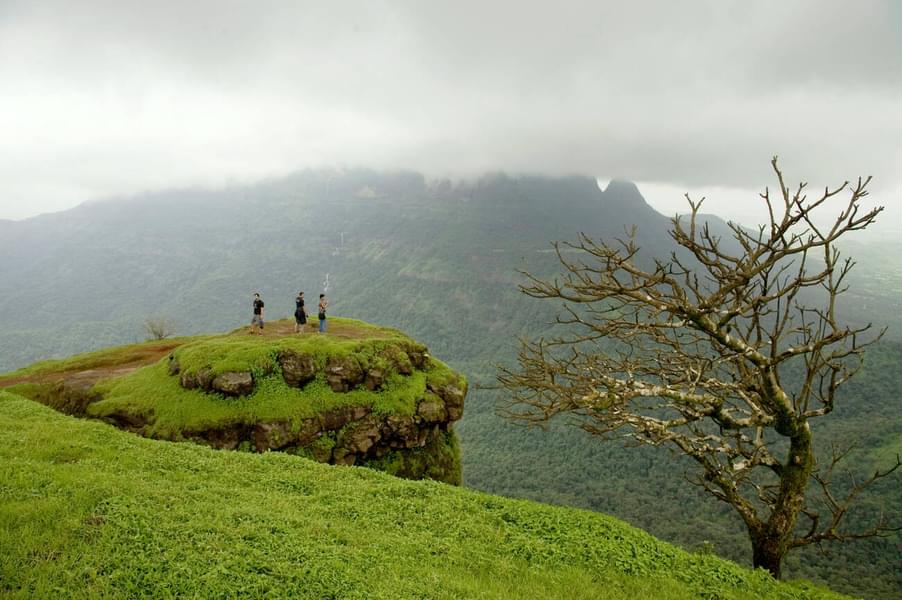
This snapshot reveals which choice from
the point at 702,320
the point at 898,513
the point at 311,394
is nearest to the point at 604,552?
the point at 702,320

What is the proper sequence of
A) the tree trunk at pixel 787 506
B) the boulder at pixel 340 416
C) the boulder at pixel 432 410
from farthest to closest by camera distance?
the boulder at pixel 432 410, the boulder at pixel 340 416, the tree trunk at pixel 787 506

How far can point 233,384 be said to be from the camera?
2339 centimetres

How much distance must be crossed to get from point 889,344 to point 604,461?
110047 mm

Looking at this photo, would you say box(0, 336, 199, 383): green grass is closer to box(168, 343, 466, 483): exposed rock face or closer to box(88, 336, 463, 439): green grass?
box(88, 336, 463, 439): green grass

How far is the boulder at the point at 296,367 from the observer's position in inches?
980

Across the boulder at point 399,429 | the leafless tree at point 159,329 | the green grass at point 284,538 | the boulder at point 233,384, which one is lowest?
the leafless tree at point 159,329

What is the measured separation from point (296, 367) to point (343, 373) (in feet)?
8.27

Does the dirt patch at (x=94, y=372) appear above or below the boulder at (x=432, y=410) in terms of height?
above

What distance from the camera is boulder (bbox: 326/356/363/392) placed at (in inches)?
1011

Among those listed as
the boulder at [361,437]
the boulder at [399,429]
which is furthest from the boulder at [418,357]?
the boulder at [361,437]

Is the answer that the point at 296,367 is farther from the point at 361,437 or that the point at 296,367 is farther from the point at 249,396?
the point at 361,437

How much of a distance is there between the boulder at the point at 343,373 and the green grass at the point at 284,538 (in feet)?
38.2

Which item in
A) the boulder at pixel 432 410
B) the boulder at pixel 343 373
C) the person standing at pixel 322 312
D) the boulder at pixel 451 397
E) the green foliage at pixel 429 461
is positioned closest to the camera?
A: the boulder at pixel 343 373

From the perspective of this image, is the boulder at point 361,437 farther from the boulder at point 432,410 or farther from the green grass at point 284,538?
the green grass at point 284,538
